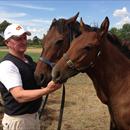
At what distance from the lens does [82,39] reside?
14.8ft

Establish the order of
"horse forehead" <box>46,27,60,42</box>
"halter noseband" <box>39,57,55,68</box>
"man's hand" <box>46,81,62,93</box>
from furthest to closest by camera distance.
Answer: "horse forehead" <box>46,27,60,42</box> → "halter noseband" <box>39,57,55,68</box> → "man's hand" <box>46,81,62,93</box>

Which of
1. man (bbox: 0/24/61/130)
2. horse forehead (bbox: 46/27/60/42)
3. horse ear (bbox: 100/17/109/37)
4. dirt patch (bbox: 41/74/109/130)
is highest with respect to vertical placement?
horse ear (bbox: 100/17/109/37)

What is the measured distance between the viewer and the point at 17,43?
4.19 metres

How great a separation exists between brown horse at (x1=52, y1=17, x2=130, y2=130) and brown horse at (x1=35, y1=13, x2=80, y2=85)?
32.6 inches

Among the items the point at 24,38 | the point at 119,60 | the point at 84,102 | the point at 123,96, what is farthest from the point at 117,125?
the point at 84,102

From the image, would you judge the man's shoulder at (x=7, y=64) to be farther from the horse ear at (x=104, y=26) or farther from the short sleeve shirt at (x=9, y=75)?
the horse ear at (x=104, y=26)

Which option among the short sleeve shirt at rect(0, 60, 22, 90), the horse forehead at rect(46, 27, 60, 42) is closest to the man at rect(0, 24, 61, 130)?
the short sleeve shirt at rect(0, 60, 22, 90)

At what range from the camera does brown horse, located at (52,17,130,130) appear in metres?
4.46

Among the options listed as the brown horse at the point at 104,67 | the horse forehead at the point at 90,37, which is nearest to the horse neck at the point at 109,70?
the brown horse at the point at 104,67

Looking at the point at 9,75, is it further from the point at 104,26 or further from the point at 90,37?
the point at 104,26

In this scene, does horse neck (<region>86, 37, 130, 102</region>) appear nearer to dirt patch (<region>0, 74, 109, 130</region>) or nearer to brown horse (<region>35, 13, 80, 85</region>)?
brown horse (<region>35, 13, 80, 85</region>)

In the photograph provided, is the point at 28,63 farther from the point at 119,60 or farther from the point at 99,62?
the point at 119,60

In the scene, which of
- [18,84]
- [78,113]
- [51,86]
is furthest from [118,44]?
[78,113]

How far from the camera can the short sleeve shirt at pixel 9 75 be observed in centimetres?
404
